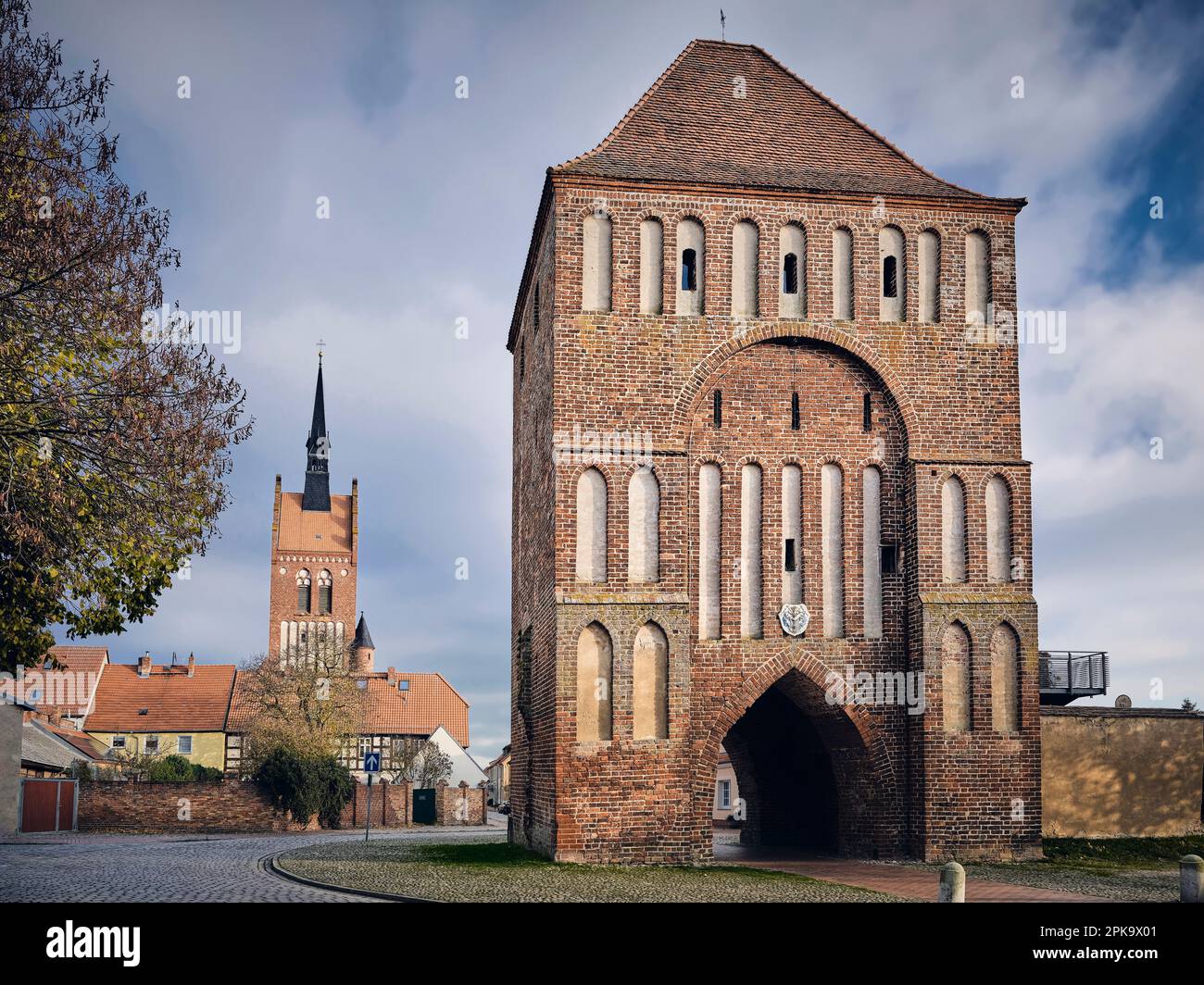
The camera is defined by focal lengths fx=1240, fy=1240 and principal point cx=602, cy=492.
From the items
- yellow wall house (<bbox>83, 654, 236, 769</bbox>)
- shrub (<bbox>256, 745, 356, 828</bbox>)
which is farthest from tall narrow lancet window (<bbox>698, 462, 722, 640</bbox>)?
yellow wall house (<bbox>83, 654, 236, 769</bbox>)

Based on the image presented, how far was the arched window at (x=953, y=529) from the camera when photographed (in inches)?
839

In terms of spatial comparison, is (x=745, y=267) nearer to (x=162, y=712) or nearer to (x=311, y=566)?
(x=162, y=712)

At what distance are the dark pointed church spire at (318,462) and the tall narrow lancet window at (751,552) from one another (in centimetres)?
6833

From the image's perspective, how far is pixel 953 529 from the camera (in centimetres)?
2142

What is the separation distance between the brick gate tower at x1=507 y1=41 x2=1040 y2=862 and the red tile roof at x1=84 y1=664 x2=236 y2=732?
52.1 metres

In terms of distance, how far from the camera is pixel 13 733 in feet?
124

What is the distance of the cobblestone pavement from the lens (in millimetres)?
15477

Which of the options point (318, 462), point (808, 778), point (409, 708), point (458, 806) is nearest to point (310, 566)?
point (318, 462)

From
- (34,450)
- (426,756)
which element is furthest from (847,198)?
(426,756)

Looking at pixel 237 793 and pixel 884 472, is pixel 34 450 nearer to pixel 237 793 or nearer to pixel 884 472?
pixel 884 472

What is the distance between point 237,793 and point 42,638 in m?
28.7

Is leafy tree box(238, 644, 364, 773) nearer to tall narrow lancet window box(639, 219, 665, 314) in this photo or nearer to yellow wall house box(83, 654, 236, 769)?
yellow wall house box(83, 654, 236, 769)

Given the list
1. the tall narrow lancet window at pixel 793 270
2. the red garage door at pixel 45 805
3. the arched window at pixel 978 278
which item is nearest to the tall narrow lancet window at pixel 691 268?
the tall narrow lancet window at pixel 793 270
